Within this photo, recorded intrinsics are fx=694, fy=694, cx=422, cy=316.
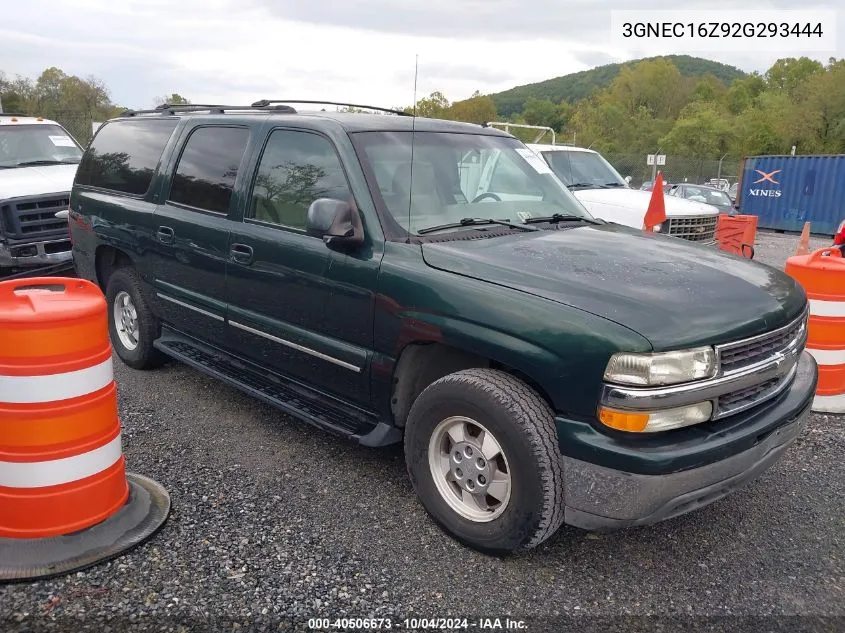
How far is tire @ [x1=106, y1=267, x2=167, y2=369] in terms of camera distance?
511cm

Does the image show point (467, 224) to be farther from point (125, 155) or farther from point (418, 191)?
point (125, 155)

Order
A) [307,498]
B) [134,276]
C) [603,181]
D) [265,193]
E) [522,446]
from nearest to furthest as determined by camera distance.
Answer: [522,446], [307,498], [265,193], [134,276], [603,181]

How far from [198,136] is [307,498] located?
8.33 feet

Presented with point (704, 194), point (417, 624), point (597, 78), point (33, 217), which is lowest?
point (417, 624)

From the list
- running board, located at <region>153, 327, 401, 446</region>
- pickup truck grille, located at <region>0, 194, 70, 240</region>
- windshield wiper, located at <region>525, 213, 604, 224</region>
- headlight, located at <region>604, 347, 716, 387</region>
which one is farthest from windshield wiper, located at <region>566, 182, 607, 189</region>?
headlight, located at <region>604, 347, 716, 387</region>

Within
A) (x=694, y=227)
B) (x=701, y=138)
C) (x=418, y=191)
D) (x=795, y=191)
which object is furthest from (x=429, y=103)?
(x=701, y=138)

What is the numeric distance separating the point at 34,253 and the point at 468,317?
7026mm

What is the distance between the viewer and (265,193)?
4023 mm

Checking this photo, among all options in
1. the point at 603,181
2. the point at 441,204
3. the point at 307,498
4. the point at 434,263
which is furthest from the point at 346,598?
the point at 603,181

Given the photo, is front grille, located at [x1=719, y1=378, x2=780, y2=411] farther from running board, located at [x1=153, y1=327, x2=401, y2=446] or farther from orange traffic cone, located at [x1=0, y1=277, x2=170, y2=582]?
orange traffic cone, located at [x1=0, y1=277, x2=170, y2=582]

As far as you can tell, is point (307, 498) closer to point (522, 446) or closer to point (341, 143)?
point (522, 446)

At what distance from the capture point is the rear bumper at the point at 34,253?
7906 mm

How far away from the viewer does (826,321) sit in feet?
16.1

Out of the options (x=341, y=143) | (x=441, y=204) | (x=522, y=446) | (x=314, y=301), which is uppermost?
(x=341, y=143)
